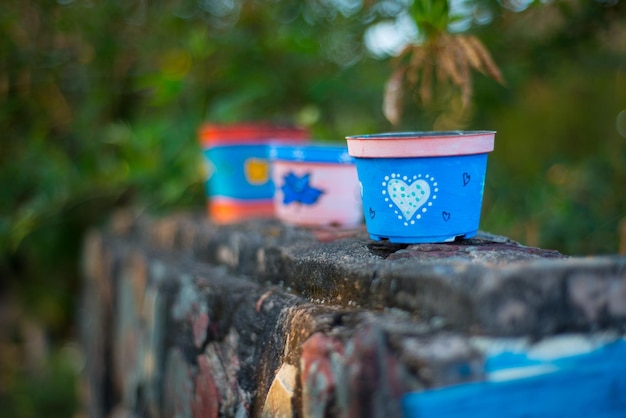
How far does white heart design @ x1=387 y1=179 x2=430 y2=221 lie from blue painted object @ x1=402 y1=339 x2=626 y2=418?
35cm

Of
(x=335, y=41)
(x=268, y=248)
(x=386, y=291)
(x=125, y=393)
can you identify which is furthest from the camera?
(x=335, y=41)

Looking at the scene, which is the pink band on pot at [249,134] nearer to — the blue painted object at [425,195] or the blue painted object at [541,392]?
the blue painted object at [425,195]

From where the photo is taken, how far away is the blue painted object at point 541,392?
0.78 meters

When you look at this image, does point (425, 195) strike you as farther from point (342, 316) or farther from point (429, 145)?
point (342, 316)

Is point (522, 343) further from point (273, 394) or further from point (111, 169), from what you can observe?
point (111, 169)

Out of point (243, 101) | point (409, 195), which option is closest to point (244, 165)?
point (243, 101)

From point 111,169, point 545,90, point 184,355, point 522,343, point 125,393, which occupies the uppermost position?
point 545,90

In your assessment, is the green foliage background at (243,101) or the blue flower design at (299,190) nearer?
the blue flower design at (299,190)

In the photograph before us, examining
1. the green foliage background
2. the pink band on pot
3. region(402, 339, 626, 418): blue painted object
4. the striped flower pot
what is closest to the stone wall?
region(402, 339, 626, 418): blue painted object

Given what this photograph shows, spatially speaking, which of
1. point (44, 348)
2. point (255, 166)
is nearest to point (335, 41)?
point (255, 166)

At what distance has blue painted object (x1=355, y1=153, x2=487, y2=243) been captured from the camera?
3.50 feet

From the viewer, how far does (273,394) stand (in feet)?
3.38

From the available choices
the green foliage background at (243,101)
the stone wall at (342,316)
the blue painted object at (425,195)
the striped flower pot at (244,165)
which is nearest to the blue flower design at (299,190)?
the stone wall at (342,316)

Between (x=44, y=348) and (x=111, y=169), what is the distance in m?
1.61
